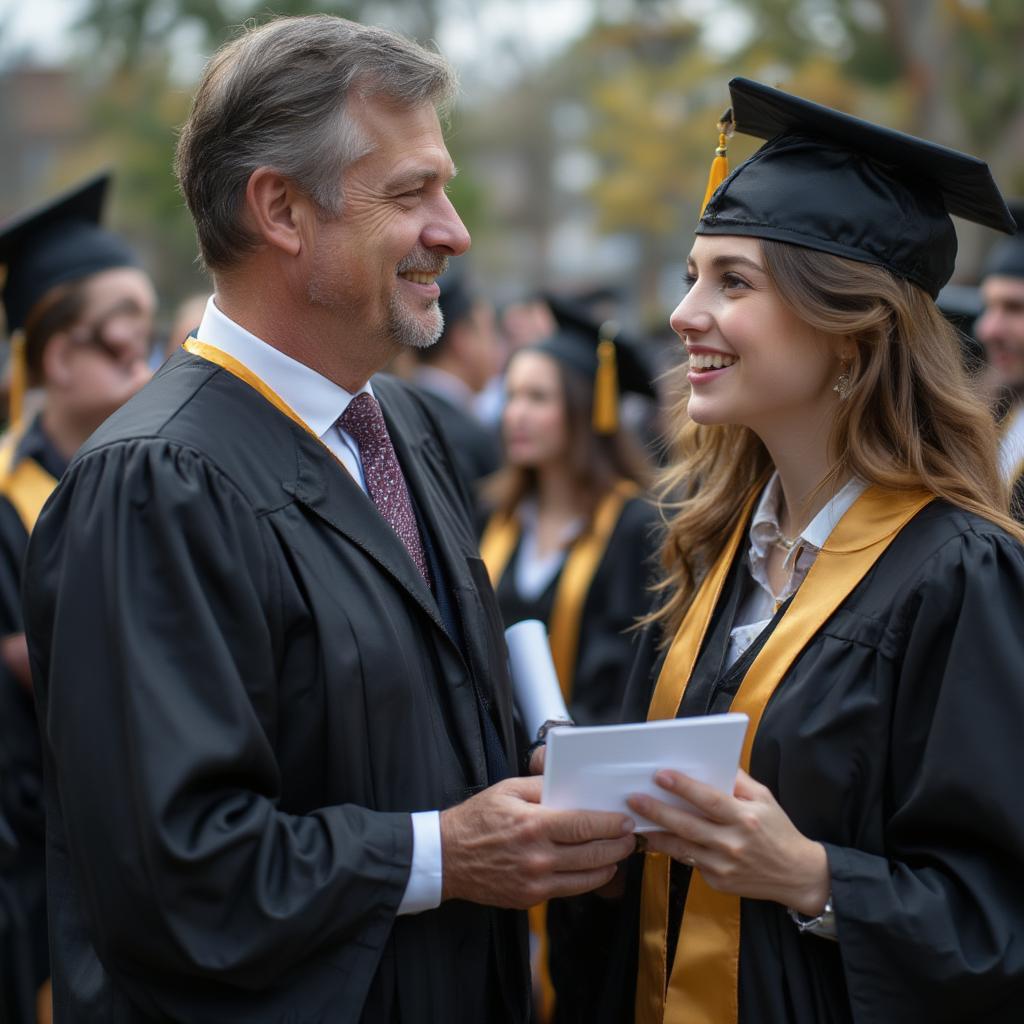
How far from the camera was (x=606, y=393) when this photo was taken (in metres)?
5.32

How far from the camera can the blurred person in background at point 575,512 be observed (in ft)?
15.9

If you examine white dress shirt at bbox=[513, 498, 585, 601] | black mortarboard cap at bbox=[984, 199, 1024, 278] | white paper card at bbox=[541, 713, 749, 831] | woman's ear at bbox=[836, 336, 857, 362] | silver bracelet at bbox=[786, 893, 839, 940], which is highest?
black mortarboard cap at bbox=[984, 199, 1024, 278]

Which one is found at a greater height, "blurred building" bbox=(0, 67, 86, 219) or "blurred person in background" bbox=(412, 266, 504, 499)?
"blurred building" bbox=(0, 67, 86, 219)

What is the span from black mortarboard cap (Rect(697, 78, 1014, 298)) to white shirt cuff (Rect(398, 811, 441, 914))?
1272mm

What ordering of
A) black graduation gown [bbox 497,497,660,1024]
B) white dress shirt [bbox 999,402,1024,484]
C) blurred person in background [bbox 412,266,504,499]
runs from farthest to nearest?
blurred person in background [bbox 412,266,504,499] < black graduation gown [bbox 497,497,660,1024] < white dress shirt [bbox 999,402,1024,484]

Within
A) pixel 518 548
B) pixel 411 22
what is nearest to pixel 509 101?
pixel 411 22

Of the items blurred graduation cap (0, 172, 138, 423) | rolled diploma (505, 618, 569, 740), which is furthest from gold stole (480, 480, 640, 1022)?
rolled diploma (505, 618, 569, 740)

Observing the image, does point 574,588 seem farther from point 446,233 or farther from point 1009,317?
point 446,233

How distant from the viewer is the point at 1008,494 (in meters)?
2.48

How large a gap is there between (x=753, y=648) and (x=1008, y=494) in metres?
0.59

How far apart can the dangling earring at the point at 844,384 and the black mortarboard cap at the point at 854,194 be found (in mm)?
207

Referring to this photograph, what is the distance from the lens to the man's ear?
7.54 feet

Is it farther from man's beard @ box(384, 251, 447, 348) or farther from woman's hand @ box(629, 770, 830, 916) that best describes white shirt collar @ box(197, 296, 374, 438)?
woman's hand @ box(629, 770, 830, 916)

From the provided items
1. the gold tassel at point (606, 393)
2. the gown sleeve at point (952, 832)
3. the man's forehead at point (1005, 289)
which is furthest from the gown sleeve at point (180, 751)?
the man's forehead at point (1005, 289)
